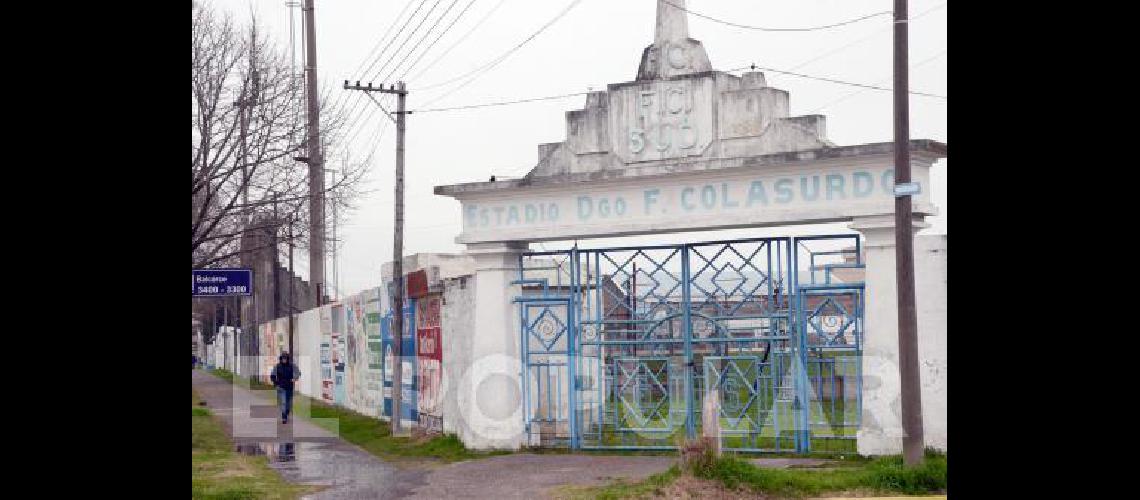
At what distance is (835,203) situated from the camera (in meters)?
16.1

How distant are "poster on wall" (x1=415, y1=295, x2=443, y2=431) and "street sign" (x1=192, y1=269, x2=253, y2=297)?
496 cm

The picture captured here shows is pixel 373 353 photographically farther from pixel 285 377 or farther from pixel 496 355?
pixel 496 355

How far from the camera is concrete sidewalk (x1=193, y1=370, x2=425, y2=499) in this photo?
52.1 ft

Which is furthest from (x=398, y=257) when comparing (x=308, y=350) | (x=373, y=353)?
(x=308, y=350)

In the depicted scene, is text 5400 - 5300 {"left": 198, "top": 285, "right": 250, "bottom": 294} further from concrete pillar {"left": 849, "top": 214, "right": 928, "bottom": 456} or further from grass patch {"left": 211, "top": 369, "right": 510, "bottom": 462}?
concrete pillar {"left": 849, "top": 214, "right": 928, "bottom": 456}

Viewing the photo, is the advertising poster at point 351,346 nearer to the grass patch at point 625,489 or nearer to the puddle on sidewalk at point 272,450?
the puddle on sidewalk at point 272,450

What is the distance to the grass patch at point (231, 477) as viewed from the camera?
15.1 meters

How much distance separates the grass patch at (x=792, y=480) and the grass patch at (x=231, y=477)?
365 centimetres

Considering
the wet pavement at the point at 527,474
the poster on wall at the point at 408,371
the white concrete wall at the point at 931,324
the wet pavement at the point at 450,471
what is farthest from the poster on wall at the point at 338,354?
the white concrete wall at the point at 931,324

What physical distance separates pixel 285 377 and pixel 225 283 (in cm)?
922

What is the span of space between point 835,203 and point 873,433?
2.74 meters

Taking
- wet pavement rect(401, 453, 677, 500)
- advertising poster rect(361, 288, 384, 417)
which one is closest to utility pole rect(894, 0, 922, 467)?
wet pavement rect(401, 453, 677, 500)
